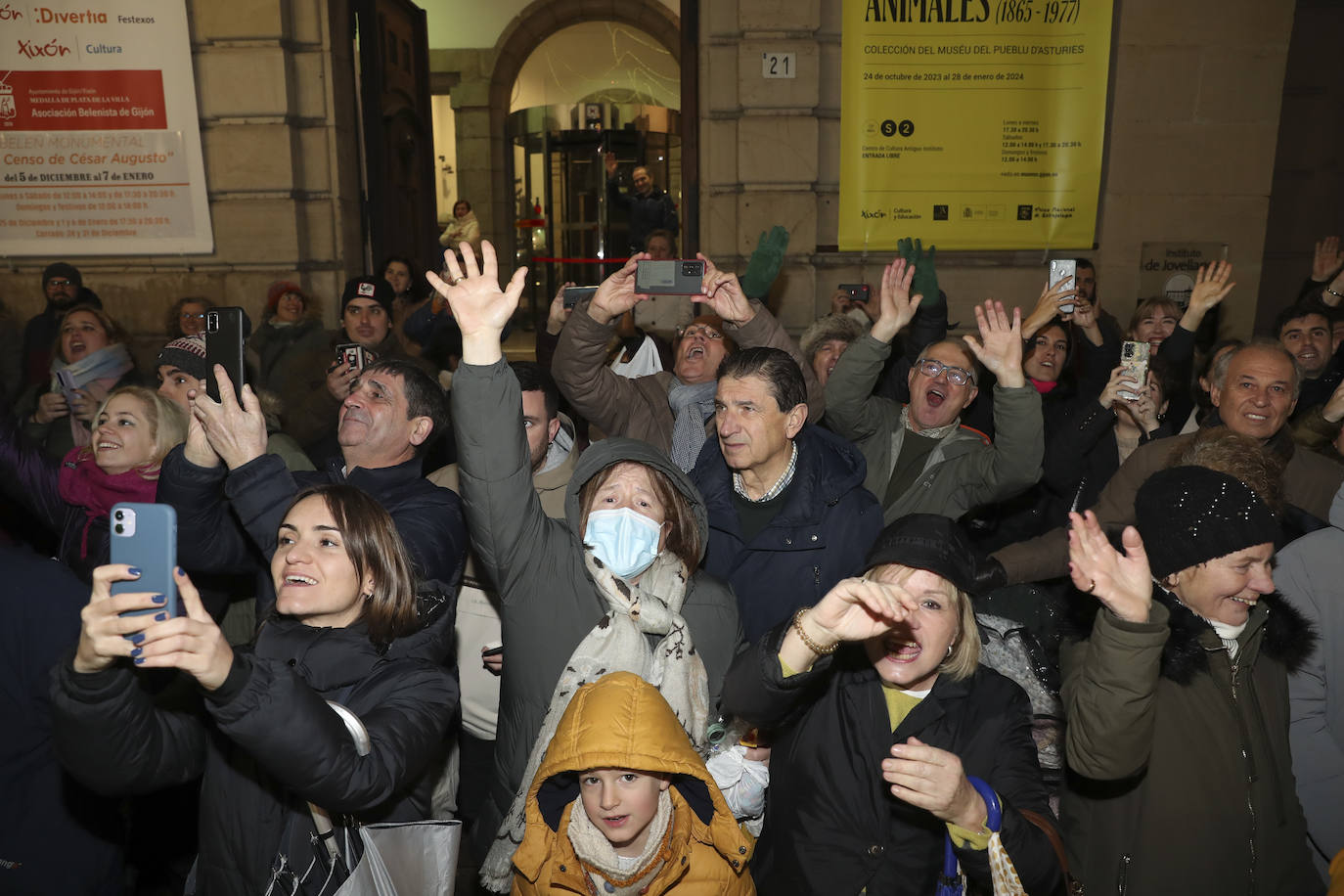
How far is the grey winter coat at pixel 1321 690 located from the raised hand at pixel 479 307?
230cm

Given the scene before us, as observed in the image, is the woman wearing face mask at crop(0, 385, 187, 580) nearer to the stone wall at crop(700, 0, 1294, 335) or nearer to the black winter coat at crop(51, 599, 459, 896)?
the black winter coat at crop(51, 599, 459, 896)

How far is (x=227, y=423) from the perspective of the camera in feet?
8.58

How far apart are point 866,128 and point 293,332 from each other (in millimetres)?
4732

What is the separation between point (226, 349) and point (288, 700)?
1.37m

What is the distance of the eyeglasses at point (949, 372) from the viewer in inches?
146

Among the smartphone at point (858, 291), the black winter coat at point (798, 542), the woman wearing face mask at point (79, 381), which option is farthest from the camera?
the smartphone at point (858, 291)

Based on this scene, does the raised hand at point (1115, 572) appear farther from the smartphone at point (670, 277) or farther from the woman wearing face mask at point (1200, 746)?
the smartphone at point (670, 277)

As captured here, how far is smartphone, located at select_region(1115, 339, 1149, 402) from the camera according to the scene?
373cm

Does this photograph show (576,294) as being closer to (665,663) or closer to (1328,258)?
(665,663)

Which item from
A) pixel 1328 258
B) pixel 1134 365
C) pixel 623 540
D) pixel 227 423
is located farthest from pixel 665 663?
pixel 1328 258

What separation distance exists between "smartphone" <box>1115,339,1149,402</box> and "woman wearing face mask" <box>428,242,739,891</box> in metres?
2.12

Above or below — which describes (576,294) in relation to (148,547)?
above

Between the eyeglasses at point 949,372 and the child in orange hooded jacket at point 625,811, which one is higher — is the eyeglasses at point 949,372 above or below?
above

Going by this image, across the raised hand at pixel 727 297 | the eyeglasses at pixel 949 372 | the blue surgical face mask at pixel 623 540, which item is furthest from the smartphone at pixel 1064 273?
the blue surgical face mask at pixel 623 540
